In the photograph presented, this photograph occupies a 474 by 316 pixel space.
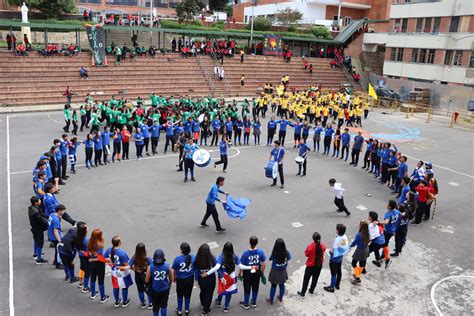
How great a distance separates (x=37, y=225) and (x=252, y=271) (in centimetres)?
522

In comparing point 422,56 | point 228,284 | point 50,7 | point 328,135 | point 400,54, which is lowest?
point 228,284

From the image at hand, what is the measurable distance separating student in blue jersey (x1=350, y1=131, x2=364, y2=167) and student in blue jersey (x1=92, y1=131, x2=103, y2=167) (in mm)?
11099

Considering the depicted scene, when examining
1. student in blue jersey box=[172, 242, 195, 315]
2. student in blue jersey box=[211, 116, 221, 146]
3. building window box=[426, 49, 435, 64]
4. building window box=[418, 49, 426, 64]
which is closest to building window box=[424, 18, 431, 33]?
building window box=[418, 49, 426, 64]

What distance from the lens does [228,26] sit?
194 ft

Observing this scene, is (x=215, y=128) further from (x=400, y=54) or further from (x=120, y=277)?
(x=400, y=54)

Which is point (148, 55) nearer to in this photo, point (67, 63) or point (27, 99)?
point (67, 63)

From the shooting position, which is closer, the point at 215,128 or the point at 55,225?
the point at 55,225

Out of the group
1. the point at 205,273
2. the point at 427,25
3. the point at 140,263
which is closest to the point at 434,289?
the point at 205,273

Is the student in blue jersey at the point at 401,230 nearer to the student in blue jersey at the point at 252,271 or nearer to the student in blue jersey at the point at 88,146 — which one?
the student in blue jersey at the point at 252,271

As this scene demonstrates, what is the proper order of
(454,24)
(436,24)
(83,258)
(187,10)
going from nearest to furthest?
(83,258), (454,24), (436,24), (187,10)

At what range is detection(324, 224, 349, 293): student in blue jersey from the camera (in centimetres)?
889

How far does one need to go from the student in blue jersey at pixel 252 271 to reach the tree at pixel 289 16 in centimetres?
5686

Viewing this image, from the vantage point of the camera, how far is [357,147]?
18.7 m

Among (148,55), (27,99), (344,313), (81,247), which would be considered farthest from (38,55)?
(344,313)
